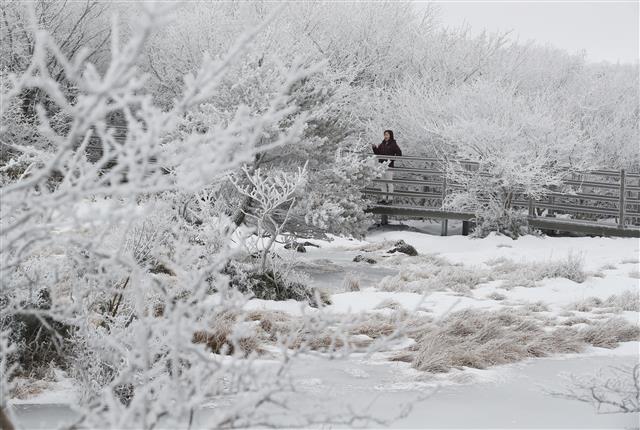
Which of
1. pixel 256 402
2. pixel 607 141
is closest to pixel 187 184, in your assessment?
pixel 256 402

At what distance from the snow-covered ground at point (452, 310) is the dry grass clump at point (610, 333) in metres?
0.11

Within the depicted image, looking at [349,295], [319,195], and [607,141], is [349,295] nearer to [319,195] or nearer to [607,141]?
[319,195]

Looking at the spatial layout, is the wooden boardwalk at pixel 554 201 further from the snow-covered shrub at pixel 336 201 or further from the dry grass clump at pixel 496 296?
the dry grass clump at pixel 496 296

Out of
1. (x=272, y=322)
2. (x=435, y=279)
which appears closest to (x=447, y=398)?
(x=272, y=322)

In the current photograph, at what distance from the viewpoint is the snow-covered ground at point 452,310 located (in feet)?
17.2

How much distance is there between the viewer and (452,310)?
8.93 m

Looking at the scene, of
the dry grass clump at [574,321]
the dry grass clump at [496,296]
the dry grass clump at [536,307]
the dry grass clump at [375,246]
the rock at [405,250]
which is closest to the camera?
the dry grass clump at [574,321]

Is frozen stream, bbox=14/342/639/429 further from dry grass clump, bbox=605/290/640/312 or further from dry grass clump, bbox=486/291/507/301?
dry grass clump, bbox=486/291/507/301

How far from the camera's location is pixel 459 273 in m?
11.3

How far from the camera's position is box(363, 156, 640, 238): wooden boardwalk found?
52.2 feet

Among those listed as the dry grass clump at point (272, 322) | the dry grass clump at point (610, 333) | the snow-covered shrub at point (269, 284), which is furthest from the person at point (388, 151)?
the dry grass clump at point (272, 322)

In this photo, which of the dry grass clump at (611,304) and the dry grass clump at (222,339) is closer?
the dry grass clump at (222,339)

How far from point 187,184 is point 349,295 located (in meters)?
7.50

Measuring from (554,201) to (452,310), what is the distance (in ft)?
29.6
